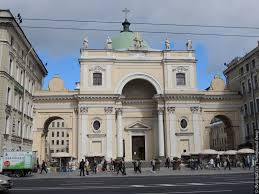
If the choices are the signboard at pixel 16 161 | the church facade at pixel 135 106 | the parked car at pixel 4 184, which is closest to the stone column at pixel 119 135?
the church facade at pixel 135 106

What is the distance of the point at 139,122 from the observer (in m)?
53.6

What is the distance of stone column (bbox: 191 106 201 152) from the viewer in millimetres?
50812

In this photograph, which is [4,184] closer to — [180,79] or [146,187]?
[146,187]

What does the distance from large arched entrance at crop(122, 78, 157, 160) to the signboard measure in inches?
844

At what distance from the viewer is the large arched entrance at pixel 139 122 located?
175 ft

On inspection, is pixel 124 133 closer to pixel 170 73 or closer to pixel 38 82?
pixel 170 73

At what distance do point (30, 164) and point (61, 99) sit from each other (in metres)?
18.4

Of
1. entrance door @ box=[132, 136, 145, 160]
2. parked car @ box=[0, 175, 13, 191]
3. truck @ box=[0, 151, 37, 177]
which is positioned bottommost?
parked car @ box=[0, 175, 13, 191]

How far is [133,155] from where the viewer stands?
53875 mm

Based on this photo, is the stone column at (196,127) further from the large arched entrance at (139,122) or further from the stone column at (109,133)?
the stone column at (109,133)

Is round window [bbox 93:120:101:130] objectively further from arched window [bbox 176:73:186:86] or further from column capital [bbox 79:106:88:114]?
arched window [bbox 176:73:186:86]

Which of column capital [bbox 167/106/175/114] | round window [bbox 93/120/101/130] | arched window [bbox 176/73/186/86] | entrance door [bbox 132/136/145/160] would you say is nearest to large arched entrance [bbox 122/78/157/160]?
entrance door [bbox 132/136/145/160]

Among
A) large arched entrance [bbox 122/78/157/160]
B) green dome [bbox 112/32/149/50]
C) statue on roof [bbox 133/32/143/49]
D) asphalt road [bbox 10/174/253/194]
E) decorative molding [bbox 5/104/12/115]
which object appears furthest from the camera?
green dome [bbox 112/32/149/50]

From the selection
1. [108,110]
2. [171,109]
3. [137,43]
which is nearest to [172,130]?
[171,109]
